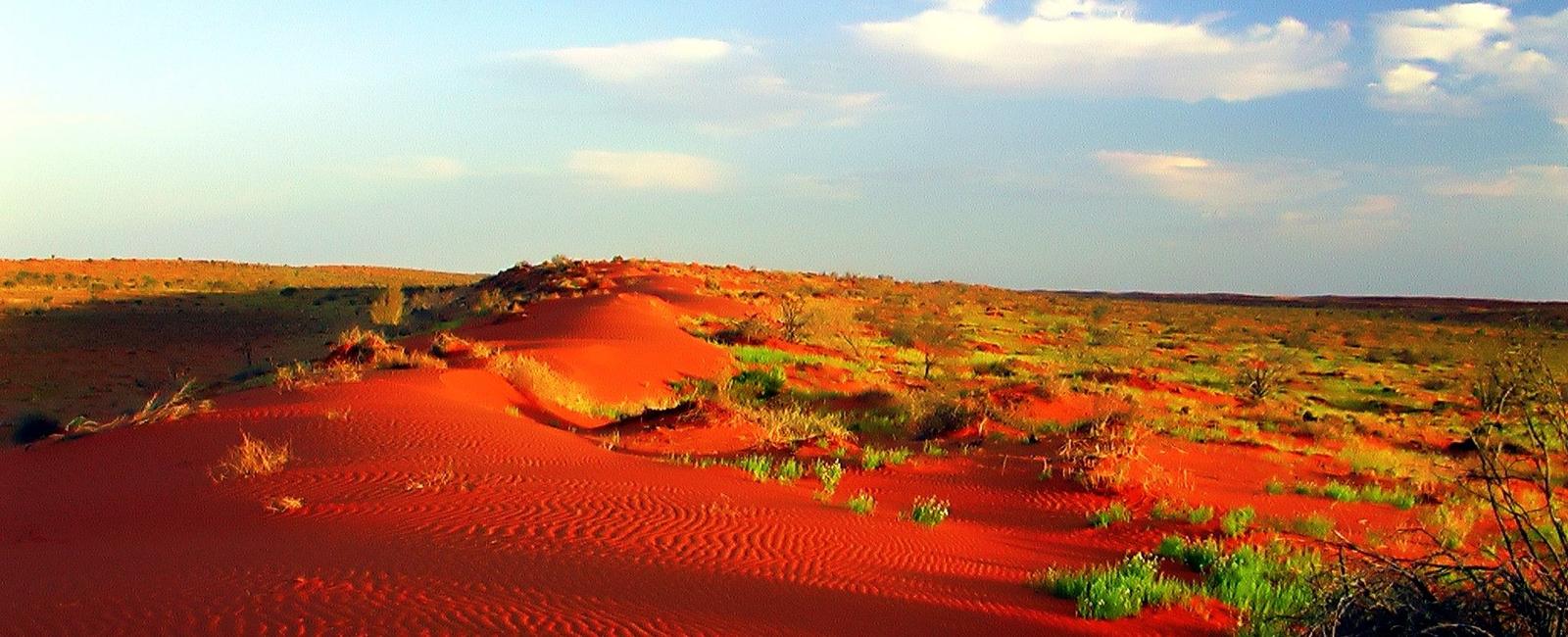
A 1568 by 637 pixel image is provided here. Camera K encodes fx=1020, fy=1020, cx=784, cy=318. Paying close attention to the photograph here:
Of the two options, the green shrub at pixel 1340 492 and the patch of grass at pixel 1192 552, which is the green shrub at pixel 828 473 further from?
the green shrub at pixel 1340 492

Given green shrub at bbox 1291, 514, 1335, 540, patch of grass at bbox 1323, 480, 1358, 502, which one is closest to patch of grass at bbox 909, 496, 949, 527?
green shrub at bbox 1291, 514, 1335, 540

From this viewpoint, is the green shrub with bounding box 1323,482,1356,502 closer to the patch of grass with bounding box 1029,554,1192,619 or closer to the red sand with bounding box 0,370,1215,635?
the red sand with bounding box 0,370,1215,635

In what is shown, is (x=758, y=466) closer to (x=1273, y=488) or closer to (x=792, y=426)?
(x=792, y=426)

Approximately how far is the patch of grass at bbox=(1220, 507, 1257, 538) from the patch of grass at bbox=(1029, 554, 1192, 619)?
115 inches

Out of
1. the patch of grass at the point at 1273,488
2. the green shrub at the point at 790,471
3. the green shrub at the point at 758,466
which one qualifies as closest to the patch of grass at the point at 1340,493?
the patch of grass at the point at 1273,488

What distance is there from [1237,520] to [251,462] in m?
9.84

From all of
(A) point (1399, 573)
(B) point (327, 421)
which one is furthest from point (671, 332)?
(A) point (1399, 573)

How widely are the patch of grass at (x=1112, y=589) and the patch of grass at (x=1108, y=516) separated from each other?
312cm

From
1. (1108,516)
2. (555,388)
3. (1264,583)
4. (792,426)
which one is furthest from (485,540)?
(555,388)

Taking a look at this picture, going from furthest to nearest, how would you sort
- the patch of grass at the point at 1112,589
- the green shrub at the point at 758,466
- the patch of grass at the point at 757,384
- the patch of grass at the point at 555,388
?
the patch of grass at the point at 757,384 → the patch of grass at the point at 555,388 → the green shrub at the point at 758,466 → the patch of grass at the point at 1112,589

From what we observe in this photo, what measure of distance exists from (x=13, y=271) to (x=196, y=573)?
7256cm

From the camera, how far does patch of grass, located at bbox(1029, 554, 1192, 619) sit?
6.49m

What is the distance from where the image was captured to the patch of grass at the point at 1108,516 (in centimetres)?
1078

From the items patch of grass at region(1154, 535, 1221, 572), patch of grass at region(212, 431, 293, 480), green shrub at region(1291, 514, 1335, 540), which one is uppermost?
patch of grass at region(212, 431, 293, 480)
